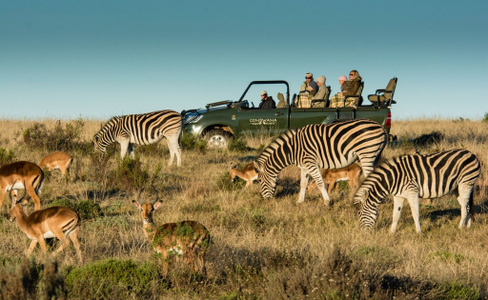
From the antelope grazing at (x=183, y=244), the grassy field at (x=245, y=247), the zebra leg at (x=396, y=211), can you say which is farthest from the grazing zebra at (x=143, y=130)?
the antelope grazing at (x=183, y=244)

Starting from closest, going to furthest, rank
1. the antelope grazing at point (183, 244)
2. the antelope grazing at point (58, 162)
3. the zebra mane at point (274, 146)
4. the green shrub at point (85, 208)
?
the antelope grazing at point (183, 244) → the green shrub at point (85, 208) → the zebra mane at point (274, 146) → the antelope grazing at point (58, 162)

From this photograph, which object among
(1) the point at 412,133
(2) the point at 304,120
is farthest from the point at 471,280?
(1) the point at 412,133

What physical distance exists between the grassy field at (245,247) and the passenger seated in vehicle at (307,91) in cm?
391

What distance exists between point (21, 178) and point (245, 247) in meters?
4.51

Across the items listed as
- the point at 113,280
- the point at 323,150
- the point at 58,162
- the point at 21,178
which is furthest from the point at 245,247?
the point at 58,162

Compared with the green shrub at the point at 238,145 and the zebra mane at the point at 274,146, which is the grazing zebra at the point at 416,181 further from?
the green shrub at the point at 238,145

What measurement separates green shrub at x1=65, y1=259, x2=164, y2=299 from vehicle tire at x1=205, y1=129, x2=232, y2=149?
12.8 metres

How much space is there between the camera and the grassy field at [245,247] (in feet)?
20.4

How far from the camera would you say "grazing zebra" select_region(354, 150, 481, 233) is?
391 inches

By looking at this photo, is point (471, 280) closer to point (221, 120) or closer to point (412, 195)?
point (412, 195)

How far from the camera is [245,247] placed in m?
8.52

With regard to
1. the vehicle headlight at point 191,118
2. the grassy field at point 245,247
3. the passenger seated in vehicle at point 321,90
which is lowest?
the grassy field at point 245,247

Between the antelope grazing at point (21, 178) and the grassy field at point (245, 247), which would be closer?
the grassy field at point (245, 247)

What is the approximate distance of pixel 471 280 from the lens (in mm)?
7285
